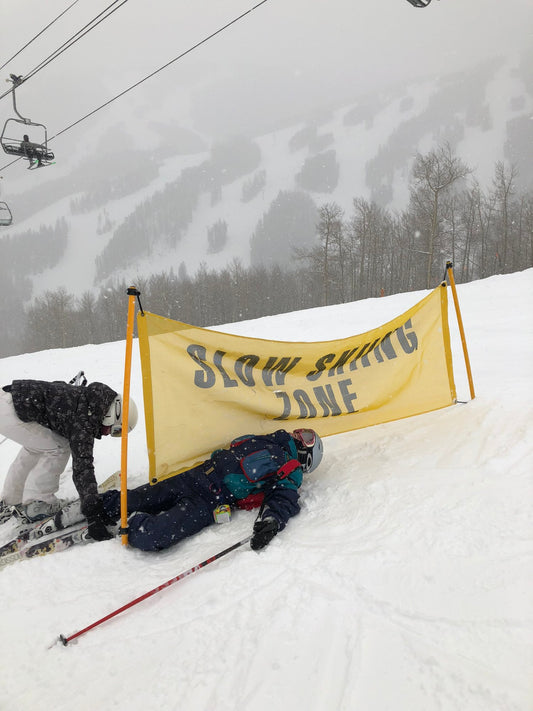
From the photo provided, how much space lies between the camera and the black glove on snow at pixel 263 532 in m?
3.14

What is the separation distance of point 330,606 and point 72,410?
275 centimetres

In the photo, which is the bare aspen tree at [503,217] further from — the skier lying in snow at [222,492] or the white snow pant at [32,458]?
the white snow pant at [32,458]

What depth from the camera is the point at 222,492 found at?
12.6 feet

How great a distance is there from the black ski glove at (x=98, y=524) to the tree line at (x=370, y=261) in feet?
81.4

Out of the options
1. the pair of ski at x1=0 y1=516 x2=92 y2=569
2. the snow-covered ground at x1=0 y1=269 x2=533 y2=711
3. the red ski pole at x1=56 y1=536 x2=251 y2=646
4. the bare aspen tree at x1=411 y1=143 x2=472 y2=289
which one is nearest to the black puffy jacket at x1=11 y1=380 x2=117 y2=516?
the pair of ski at x1=0 y1=516 x2=92 y2=569

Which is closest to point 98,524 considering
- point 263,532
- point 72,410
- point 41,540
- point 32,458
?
point 41,540

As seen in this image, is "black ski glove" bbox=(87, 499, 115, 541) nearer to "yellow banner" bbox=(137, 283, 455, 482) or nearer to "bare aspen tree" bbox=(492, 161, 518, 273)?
"yellow banner" bbox=(137, 283, 455, 482)

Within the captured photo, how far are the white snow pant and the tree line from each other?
24.5 meters

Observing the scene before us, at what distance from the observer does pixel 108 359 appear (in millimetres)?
12234

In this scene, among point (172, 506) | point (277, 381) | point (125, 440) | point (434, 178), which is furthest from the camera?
point (434, 178)

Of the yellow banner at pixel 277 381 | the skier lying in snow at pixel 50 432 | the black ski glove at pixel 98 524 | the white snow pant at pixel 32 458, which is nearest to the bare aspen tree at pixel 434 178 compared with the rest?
the yellow banner at pixel 277 381

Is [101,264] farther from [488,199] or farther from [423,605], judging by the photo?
[423,605]

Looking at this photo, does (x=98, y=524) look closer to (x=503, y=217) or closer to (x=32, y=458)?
(x=32, y=458)

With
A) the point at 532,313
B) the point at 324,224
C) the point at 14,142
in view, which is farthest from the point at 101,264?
the point at 532,313
